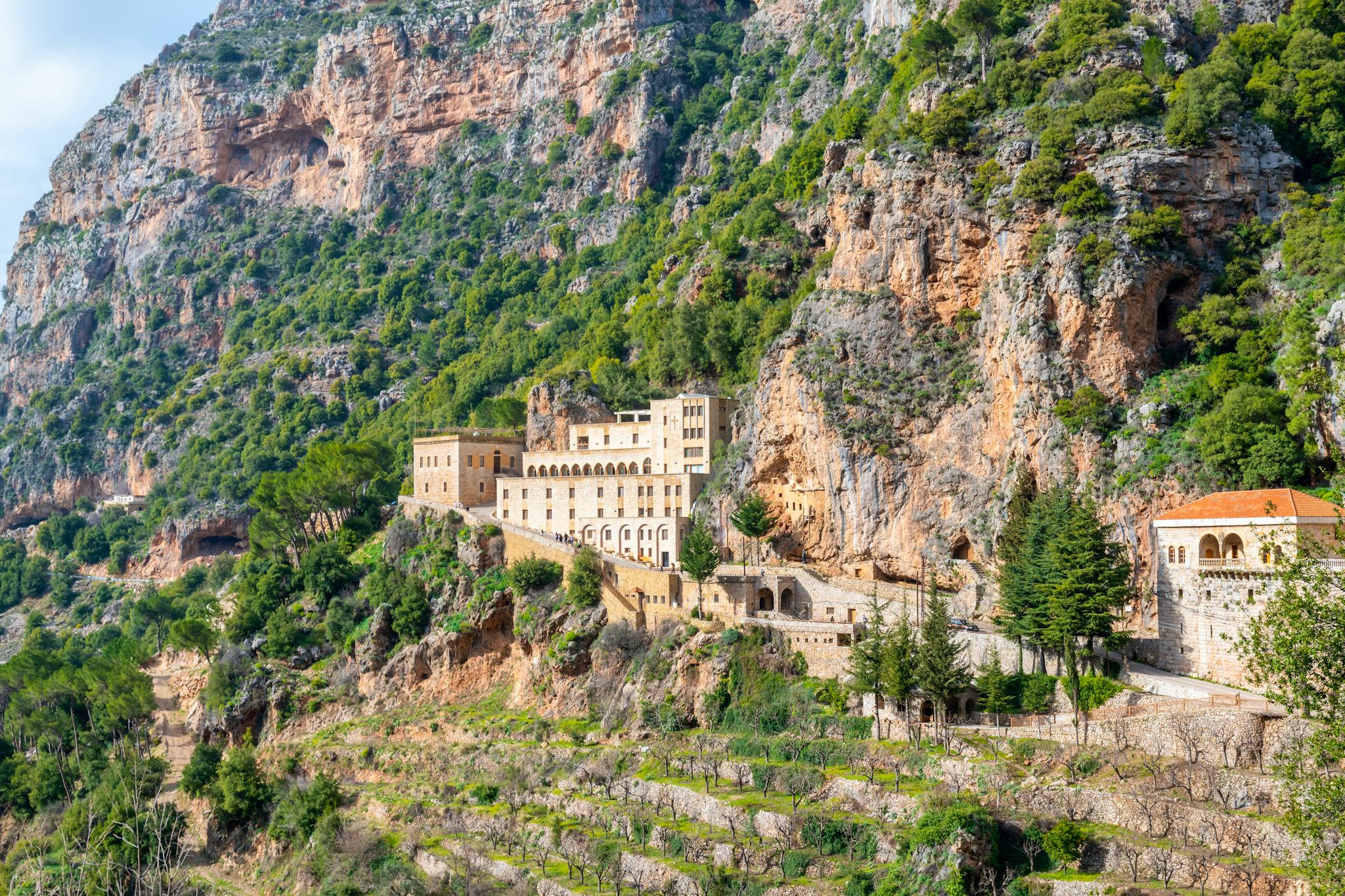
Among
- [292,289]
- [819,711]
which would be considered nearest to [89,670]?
[819,711]

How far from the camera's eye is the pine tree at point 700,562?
236 ft

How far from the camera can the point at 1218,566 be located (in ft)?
182

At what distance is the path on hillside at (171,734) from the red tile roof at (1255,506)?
62.0 metres

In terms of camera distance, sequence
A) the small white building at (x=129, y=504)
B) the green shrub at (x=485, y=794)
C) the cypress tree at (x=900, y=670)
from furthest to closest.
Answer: the small white building at (x=129, y=504) < the green shrub at (x=485, y=794) < the cypress tree at (x=900, y=670)

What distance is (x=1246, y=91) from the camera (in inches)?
3036

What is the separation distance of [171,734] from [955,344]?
58333 mm

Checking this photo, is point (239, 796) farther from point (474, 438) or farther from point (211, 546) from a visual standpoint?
point (211, 546)

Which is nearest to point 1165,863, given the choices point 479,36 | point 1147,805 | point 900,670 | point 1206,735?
point 1147,805

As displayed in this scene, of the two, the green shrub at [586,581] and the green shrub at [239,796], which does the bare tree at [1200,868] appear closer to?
the green shrub at [586,581]

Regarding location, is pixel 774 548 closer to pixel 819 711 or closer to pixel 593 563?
pixel 593 563

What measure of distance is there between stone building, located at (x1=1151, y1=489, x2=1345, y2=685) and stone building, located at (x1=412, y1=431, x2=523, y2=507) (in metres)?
50.2

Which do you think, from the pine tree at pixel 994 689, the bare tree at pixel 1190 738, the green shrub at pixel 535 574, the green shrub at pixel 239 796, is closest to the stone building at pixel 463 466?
the green shrub at pixel 535 574

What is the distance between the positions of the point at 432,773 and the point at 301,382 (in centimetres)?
9602

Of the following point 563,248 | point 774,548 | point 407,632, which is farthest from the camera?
point 563,248
